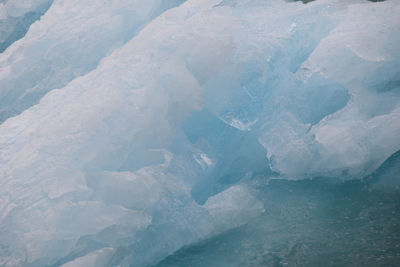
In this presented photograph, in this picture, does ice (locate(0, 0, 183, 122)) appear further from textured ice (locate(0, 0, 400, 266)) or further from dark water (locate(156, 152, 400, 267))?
dark water (locate(156, 152, 400, 267))

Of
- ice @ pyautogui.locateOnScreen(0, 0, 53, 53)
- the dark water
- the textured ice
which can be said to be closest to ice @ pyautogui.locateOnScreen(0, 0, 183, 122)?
the textured ice

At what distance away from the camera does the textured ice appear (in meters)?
2.84

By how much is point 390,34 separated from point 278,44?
3.19 feet

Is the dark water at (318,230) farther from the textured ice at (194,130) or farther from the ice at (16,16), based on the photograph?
the ice at (16,16)

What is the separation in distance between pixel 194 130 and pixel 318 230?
4.50ft

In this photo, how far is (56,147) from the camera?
2.96 meters

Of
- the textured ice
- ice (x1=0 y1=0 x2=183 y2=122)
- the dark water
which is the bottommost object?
the dark water

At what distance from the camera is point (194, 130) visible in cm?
355

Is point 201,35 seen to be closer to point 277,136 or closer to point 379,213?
point 277,136

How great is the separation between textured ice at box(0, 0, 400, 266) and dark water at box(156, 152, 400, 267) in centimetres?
12

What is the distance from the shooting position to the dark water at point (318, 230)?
2475mm

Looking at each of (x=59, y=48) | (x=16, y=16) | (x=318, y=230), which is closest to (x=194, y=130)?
(x=318, y=230)

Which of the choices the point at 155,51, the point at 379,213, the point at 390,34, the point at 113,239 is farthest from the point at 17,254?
the point at 390,34

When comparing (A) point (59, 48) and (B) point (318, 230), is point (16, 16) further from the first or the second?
(B) point (318, 230)
